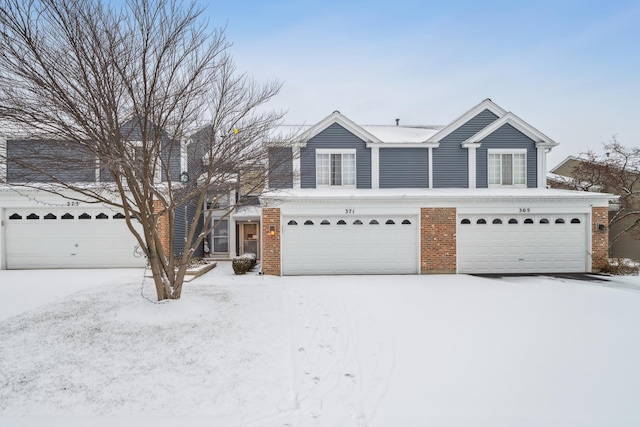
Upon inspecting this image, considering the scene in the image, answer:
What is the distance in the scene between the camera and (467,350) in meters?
5.02

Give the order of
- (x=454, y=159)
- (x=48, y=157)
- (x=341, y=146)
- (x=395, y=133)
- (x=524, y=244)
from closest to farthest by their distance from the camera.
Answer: (x=48, y=157) < (x=524, y=244) < (x=341, y=146) < (x=454, y=159) < (x=395, y=133)

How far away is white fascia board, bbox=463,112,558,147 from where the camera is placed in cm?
1298

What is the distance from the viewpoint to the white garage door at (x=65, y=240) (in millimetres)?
12078

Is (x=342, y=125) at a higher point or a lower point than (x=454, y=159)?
higher

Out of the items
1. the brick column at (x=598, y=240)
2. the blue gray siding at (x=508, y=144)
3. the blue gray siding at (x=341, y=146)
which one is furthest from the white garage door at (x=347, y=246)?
the brick column at (x=598, y=240)

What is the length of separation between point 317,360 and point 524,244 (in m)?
10.7

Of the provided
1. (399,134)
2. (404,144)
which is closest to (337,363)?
(404,144)

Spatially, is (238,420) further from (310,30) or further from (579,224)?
(310,30)

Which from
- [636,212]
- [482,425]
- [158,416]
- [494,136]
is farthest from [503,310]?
[636,212]

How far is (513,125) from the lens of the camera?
42.9 feet

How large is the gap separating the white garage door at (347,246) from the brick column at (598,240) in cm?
680

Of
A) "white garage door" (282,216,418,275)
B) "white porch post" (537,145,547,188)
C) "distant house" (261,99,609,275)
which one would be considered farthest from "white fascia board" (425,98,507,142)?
"white garage door" (282,216,418,275)

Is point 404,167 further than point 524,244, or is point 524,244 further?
point 404,167

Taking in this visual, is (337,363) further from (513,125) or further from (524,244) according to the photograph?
(513,125)
